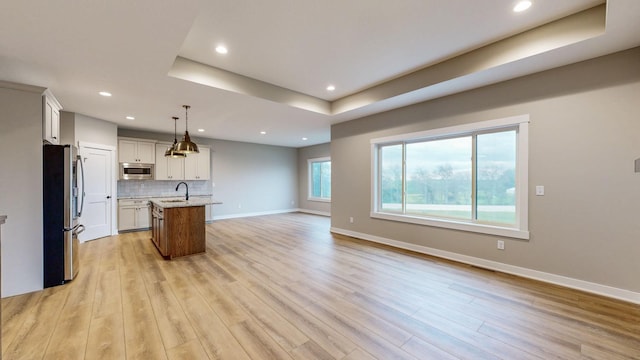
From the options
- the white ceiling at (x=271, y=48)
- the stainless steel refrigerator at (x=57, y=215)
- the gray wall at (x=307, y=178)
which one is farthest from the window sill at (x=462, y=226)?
the stainless steel refrigerator at (x=57, y=215)

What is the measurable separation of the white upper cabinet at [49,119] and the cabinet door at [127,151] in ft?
8.38

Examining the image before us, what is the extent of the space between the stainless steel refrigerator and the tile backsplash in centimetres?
360

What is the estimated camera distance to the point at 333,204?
6.26 meters

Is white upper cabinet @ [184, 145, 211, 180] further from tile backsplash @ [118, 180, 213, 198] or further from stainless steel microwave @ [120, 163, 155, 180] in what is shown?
stainless steel microwave @ [120, 163, 155, 180]

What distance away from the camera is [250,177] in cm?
898

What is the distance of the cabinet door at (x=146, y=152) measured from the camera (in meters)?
6.54

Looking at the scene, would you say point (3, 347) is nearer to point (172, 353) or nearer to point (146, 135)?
point (172, 353)

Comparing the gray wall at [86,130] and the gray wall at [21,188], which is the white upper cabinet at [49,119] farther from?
the gray wall at [86,130]

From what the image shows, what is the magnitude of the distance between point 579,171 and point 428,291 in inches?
89.8

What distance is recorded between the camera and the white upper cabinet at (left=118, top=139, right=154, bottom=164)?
6281 millimetres

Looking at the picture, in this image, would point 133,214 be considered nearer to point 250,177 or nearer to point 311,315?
point 250,177

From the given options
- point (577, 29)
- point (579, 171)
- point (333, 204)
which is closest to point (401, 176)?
point (333, 204)

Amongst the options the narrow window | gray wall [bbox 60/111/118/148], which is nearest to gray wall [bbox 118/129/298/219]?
the narrow window

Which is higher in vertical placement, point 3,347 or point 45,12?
point 45,12
